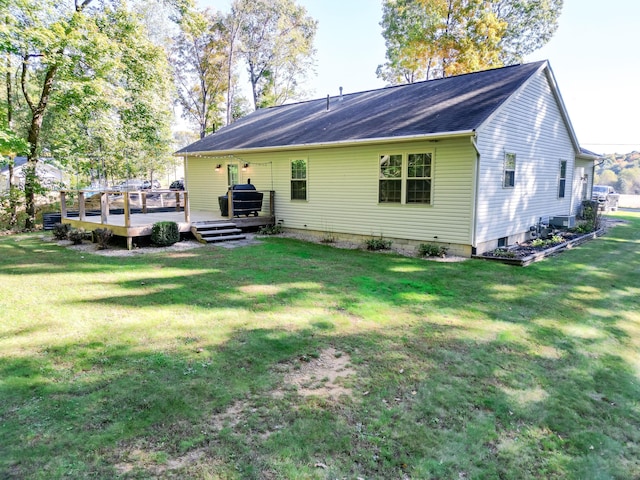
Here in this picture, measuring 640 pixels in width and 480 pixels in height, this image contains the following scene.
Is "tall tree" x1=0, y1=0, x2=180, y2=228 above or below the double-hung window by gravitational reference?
above

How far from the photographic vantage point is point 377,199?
33.6ft

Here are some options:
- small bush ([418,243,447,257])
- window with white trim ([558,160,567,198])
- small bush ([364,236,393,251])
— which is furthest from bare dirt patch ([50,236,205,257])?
window with white trim ([558,160,567,198])

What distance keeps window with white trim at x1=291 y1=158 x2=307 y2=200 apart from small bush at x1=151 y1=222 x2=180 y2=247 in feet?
12.6

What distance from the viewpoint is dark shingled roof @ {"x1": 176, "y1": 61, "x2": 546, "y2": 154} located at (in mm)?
9086

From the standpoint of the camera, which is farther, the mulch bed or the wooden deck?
the wooden deck

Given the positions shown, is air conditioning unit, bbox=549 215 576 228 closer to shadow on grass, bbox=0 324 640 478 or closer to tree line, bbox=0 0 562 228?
shadow on grass, bbox=0 324 640 478

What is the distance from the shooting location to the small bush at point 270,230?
12.2 meters

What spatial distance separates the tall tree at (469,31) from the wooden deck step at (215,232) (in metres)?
17.8

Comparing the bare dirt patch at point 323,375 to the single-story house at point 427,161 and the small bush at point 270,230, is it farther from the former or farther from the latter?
the small bush at point 270,230

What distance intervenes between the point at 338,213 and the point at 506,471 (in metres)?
9.01

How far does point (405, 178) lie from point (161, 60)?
12.0 m

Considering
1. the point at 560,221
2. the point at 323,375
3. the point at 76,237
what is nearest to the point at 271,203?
the point at 76,237

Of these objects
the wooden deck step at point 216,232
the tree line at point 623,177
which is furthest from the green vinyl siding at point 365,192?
the tree line at point 623,177

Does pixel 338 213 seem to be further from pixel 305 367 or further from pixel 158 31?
pixel 158 31
